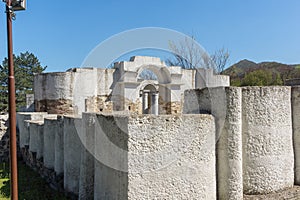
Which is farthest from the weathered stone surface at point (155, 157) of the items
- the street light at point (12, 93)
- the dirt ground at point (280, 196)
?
the street light at point (12, 93)

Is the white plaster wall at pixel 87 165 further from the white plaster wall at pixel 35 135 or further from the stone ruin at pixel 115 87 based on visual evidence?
the stone ruin at pixel 115 87

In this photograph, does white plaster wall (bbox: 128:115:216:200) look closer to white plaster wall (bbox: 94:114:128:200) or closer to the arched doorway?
white plaster wall (bbox: 94:114:128:200)

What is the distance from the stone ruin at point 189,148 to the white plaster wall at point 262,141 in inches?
0.9

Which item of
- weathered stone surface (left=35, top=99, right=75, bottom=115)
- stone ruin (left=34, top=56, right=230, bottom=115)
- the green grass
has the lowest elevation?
the green grass

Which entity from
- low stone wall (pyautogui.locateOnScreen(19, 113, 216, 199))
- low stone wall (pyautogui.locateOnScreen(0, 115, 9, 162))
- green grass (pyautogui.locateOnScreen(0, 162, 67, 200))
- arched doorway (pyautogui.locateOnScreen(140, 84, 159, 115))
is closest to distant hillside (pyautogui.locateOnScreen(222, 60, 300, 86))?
arched doorway (pyautogui.locateOnScreen(140, 84, 159, 115))

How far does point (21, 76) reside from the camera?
32656 millimetres

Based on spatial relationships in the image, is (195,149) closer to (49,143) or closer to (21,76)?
(49,143)

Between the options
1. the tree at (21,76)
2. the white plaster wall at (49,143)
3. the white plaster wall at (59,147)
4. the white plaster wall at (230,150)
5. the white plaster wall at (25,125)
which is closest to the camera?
the white plaster wall at (230,150)

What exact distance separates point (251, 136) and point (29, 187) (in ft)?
23.2

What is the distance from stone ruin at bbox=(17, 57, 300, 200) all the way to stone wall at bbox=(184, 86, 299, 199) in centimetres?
2

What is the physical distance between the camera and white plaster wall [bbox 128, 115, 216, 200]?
4.50 m

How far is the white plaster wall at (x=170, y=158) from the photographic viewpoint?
4.50m

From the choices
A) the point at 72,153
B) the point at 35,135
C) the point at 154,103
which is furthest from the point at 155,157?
the point at 154,103

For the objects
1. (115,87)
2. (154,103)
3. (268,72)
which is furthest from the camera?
(268,72)
